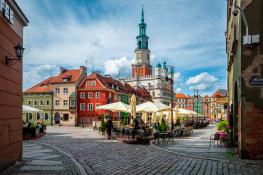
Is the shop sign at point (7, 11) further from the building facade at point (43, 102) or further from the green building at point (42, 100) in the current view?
the building facade at point (43, 102)

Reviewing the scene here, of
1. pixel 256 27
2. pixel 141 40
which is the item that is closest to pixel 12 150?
pixel 256 27

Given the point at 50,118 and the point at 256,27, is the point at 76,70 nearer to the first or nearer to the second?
the point at 50,118

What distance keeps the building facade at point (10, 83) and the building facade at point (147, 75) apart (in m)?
109

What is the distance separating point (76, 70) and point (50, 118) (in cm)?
1090

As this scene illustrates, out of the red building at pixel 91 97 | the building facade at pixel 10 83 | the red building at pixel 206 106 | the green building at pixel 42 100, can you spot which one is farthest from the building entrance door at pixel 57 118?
the red building at pixel 206 106

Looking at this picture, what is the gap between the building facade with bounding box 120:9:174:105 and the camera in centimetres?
12875

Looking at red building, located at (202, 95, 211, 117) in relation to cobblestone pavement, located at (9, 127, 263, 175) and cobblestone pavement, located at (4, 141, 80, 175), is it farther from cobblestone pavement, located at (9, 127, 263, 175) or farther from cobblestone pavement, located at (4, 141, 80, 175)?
cobblestone pavement, located at (4, 141, 80, 175)

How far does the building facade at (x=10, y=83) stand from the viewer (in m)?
11.2

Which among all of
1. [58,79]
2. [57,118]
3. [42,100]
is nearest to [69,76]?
[58,79]

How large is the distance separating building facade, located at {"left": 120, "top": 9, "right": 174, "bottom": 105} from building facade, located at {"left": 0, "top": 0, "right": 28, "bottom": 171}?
356 feet

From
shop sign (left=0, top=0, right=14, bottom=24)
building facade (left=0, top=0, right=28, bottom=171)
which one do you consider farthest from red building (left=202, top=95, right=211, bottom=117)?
shop sign (left=0, top=0, right=14, bottom=24)

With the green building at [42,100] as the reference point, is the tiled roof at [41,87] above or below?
above

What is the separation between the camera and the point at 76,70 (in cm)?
7488

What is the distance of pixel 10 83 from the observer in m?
A: 12.2
